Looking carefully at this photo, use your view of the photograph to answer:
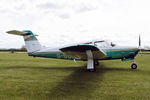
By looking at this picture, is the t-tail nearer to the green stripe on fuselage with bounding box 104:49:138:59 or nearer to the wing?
the wing

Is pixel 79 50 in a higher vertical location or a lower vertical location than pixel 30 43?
lower

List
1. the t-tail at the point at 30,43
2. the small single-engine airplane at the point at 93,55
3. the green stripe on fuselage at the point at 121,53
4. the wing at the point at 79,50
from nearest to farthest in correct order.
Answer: the wing at the point at 79,50 → the small single-engine airplane at the point at 93,55 → the green stripe on fuselage at the point at 121,53 → the t-tail at the point at 30,43

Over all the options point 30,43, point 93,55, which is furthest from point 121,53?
point 30,43

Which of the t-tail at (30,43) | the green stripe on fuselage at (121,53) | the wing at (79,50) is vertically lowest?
the green stripe on fuselage at (121,53)

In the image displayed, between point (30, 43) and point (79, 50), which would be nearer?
point (79, 50)

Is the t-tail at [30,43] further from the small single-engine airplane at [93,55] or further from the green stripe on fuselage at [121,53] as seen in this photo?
the green stripe on fuselage at [121,53]

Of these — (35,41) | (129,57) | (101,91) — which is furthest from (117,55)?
(35,41)

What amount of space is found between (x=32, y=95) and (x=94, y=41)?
654 centimetres

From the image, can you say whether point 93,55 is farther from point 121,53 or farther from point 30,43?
point 30,43

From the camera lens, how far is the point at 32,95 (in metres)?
3.86

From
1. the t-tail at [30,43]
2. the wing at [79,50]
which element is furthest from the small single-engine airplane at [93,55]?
the wing at [79,50]

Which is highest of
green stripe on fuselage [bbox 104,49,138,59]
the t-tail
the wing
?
the t-tail

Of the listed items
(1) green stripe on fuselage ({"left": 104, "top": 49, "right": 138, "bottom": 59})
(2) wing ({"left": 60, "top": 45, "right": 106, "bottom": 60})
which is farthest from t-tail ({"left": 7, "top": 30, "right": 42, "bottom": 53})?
(1) green stripe on fuselage ({"left": 104, "top": 49, "right": 138, "bottom": 59})

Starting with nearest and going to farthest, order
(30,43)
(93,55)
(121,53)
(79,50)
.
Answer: (79,50) → (93,55) → (121,53) → (30,43)
